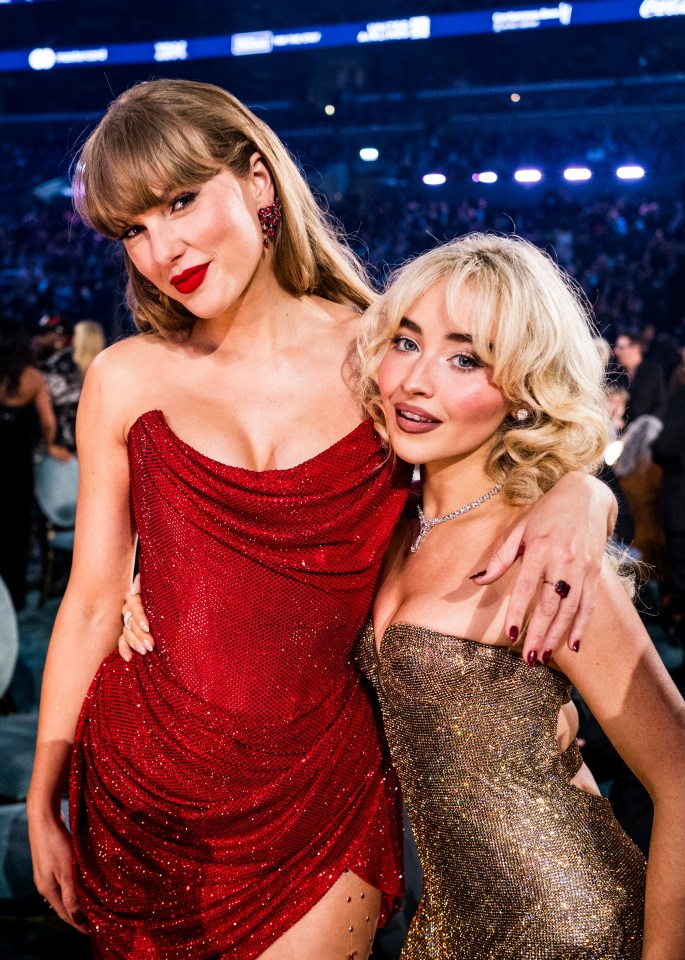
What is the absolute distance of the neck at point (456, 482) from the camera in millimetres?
1624

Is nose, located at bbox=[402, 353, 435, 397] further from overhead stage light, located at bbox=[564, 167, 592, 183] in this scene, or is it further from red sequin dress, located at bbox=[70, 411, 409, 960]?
overhead stage light, located at bbox=[564, 167, 592, 183]

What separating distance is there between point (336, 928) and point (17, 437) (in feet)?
14.2

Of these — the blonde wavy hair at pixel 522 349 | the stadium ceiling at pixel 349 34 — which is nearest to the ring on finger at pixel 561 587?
the blonde wavy hair at pixel 522 349

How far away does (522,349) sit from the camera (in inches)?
58.3

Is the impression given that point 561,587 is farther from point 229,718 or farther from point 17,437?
point 17,437

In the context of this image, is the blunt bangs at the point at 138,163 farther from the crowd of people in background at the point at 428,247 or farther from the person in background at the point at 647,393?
the person in background at the point at 647,393

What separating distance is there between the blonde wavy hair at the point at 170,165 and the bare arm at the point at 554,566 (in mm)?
734

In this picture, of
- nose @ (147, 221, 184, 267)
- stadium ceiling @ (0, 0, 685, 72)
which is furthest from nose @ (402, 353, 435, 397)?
stadium ceiling @ (0, 0, 685, 72)

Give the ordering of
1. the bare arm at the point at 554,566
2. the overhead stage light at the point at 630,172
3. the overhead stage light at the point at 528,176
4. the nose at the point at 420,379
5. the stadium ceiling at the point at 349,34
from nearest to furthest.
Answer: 1. the bare arm at the point at 554,566
2. the nose at the point at 420,379
3. the stadium ceiling at the point at 349,34
4. the overhead stage light at the point at 630,172
5. the overhead stage light at the point at 528,176

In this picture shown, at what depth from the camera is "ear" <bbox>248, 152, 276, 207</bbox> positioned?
169cm

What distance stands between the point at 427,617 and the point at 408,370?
1.30ft

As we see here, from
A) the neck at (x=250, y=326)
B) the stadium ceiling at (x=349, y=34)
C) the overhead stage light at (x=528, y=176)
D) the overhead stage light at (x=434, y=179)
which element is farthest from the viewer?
the overhead stage light at (x=434, y=179)

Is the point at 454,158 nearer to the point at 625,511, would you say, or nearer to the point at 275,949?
the point at 625,511

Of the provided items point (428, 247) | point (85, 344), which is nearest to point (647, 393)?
point (85, 344)
